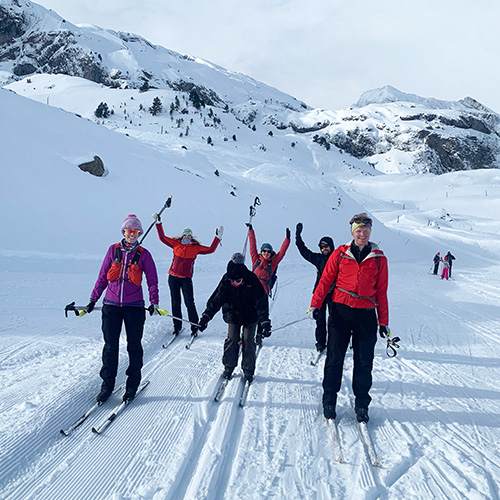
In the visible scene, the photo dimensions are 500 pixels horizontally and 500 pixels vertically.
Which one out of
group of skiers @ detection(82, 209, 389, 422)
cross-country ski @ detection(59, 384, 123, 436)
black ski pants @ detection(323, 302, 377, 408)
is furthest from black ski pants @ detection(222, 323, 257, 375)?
cross-country ski @ detection(59, 384, 123, 436)

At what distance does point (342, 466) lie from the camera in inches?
111

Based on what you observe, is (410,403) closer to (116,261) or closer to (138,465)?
(138,465)

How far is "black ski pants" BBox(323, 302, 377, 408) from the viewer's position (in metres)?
3.39

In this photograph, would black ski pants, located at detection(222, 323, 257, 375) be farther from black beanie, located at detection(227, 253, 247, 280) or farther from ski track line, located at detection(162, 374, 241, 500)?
black beanie, located at detection(227, 253, 247, 280)

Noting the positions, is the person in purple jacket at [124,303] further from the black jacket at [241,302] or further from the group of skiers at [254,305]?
the black jacket at [241,302]

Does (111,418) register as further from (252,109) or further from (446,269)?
(252,109)

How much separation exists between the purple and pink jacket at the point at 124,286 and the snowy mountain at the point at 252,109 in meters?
93.3

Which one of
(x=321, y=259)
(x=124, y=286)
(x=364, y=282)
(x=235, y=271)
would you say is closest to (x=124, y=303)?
(x=124, y=286)

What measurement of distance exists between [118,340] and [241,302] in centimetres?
148

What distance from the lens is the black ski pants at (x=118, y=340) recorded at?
11.9ft

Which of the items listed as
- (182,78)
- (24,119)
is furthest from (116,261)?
(182,78)

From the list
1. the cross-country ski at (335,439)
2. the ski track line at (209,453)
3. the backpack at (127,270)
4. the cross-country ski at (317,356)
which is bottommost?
the cross-country ski at (317,356)

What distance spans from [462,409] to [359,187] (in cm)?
6280

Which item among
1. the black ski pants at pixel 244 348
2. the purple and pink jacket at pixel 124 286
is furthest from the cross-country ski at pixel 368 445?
the purple and pink jacket at pixel 124 286
